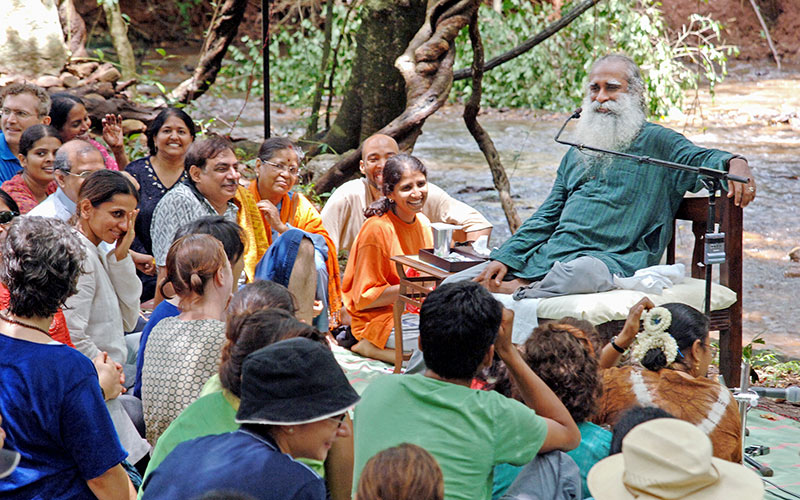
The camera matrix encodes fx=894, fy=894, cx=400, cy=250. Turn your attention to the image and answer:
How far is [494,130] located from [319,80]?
180 inches

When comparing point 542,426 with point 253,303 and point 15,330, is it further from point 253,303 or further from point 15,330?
point 15,330

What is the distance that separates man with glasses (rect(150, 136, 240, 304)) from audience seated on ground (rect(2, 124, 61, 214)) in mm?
591

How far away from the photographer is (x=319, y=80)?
8.56 m

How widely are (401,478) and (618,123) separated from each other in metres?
3.22

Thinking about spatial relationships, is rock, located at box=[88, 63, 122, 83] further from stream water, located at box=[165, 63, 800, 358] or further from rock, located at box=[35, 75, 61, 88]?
stream water, located at box=[165, 63, 800, 358]

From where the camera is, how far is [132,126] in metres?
6.89

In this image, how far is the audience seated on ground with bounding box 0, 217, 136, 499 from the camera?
7.16 ft

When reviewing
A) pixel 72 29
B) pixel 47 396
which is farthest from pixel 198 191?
pixel 72 29

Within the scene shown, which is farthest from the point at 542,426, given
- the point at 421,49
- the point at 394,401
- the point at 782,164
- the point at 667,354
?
the point at 782,164

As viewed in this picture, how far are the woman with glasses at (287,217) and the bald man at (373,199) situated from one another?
0.32 meters

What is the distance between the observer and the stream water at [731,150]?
6543 mm

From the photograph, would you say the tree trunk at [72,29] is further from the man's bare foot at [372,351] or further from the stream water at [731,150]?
the man's bare foot at [372,351]

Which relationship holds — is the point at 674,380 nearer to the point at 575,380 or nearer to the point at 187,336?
the point at 575,380

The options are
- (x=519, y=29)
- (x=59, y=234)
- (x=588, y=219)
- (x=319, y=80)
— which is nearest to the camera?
(x=59, y=234)
